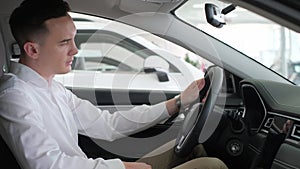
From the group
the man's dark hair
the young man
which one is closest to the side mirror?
the young man

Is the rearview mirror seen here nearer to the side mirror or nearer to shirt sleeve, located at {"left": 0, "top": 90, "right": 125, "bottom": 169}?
the side mirror

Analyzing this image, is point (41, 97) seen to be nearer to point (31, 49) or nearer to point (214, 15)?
point (31, 49)

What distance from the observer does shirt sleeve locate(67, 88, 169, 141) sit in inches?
79.6

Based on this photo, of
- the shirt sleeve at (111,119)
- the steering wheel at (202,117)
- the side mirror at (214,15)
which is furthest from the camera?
the side mirror at (214,15)

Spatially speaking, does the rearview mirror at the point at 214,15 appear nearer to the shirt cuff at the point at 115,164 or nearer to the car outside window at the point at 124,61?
the car outside window at the point at 124,61

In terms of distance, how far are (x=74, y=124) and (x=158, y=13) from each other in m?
1.05

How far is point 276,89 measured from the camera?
6.18ft

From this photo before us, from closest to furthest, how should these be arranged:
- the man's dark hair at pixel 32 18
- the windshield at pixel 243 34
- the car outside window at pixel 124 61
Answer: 1. the man's dark hair at pixel 32 18
2. the windshield at pixel 243 34
3. the car outside window at pixel 124 61

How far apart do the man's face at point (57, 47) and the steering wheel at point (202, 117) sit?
0.56 meters

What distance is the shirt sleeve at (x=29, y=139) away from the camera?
4.72ft

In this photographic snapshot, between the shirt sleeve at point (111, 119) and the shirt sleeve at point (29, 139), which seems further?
the shirt sleeve at point (111, 119)

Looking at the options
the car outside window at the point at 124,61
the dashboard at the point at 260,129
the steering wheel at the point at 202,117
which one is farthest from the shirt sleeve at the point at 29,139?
the car outside window at the point at 124,61

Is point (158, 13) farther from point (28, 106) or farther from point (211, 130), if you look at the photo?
point (28, 106)

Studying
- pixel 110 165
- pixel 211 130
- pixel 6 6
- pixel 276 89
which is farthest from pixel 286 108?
pixel 6 6
